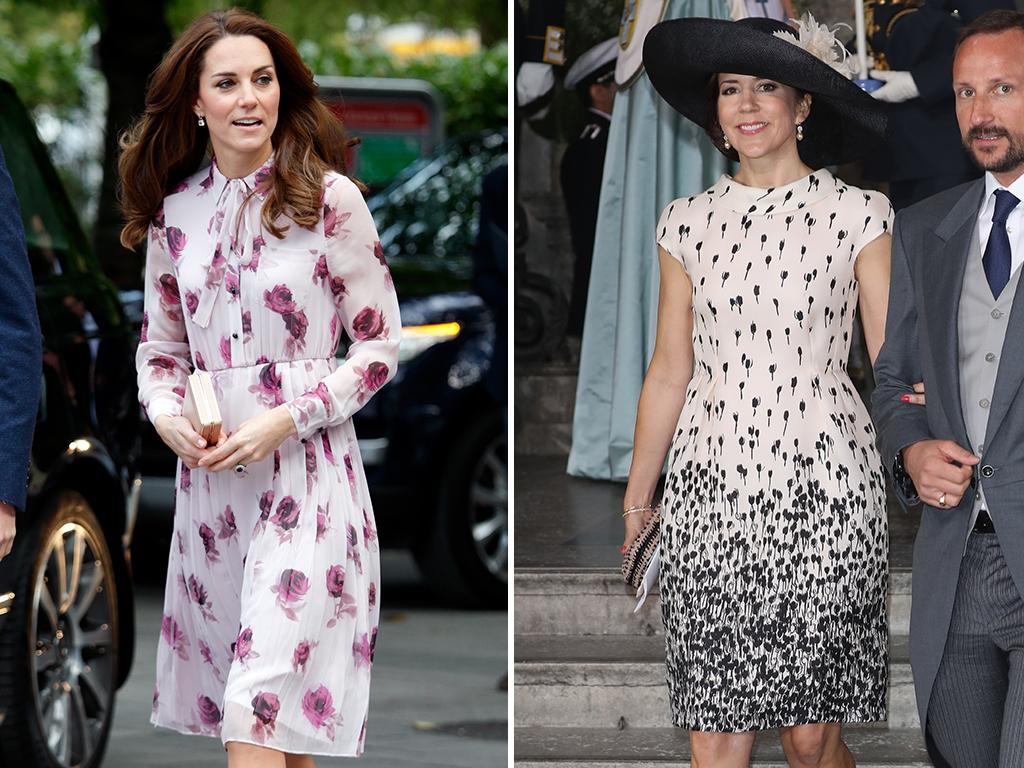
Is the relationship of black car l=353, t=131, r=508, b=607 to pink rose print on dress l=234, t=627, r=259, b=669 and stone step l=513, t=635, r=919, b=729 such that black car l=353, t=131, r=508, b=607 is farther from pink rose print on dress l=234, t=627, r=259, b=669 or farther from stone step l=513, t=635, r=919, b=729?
pink rose print on dress l=234, t=627, r=259, b=669

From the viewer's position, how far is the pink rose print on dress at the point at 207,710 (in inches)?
178

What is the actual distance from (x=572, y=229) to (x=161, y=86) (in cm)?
299

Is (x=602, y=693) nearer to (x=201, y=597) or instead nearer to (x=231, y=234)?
(x=201, y=597)

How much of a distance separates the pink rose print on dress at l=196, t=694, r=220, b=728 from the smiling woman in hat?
3.49 ft

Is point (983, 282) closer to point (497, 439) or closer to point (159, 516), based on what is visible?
point (497, 439)

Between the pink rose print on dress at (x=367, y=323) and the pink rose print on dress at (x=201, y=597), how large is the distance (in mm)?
666

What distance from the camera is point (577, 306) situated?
6.86 meters

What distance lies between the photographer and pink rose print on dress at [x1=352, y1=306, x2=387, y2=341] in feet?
14.6

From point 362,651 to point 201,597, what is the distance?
1.29ft

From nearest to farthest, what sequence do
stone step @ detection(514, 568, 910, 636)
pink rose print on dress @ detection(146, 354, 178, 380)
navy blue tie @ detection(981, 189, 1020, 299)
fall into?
navy blue tie @ detection(981, 189, 1020, 299)
pink rose print on dress @ detection(146, 354, 178, 380)
stone step @ detection(514, 568, 910, 636)

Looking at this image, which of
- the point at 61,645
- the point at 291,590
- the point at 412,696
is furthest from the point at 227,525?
the point at 412,696

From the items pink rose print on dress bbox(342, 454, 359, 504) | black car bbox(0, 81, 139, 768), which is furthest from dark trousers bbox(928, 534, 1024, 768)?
black car bbox(0, 81, 139, 768)

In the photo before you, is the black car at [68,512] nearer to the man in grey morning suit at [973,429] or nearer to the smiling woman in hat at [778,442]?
the smiling woman in hat at [778,442]

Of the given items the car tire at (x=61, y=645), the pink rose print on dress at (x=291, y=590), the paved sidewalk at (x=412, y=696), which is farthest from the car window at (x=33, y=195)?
the pink rose print on dress at (x=291, y=590)
